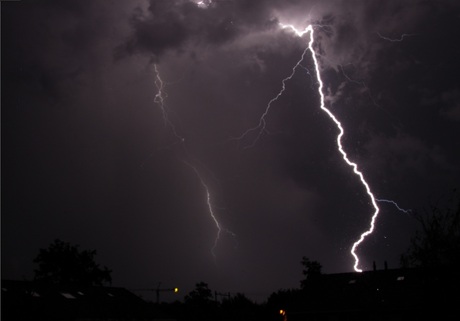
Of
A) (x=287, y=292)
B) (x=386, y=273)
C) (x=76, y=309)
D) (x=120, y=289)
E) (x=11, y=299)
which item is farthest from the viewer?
(x=287, y=292)

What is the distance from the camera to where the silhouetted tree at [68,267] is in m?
54.6

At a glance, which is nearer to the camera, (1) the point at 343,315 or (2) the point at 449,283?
(2) the point at 449,283

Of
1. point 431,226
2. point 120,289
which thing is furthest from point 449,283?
point 120,289

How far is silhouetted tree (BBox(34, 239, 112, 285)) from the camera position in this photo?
54562mm

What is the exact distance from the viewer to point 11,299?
25406 millimetres

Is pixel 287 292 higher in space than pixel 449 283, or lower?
higher

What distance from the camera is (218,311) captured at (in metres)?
48.8

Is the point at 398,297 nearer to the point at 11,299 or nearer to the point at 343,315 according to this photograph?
the point at 343,315

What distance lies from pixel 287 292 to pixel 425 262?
114 feet

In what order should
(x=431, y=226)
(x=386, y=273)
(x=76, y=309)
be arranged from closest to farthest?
(x=431, y=226)
(x=76, y=309)
(x=386, y=273)

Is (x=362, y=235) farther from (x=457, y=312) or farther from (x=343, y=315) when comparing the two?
(x=457, y=312)

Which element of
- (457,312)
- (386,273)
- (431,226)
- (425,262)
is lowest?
(457,312)

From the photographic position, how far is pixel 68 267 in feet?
180

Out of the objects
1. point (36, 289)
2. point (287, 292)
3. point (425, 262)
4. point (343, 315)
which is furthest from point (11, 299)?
point (287, 292)
